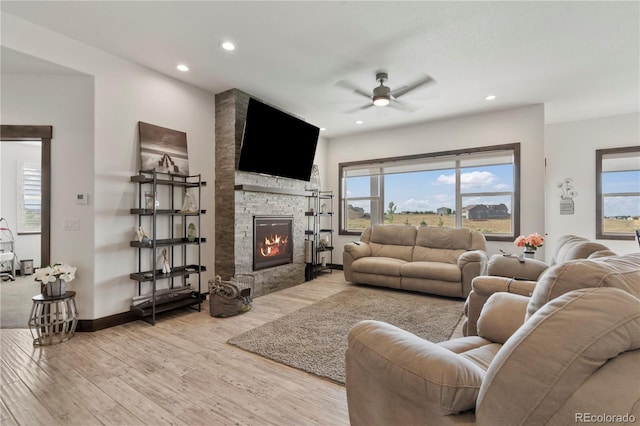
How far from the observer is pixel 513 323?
→ 164 centimetres

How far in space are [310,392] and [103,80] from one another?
3.65m

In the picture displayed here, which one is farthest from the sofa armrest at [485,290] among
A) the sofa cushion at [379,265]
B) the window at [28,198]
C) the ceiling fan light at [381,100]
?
the window at [28,198]

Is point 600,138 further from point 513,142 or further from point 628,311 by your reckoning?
point 628,311

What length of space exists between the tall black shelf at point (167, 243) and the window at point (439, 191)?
350 centimetres

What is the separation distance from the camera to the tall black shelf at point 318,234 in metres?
5.51

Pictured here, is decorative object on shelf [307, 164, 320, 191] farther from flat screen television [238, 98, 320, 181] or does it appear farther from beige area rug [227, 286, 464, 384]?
beige area rug [227, 286, 464, 384]

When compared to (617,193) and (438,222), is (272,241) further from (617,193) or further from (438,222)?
(617,193)

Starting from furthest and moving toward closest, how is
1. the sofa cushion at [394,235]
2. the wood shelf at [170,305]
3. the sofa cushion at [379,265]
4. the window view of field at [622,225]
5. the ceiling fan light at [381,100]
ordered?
1. the sofa cushion at [394,235]
2. the window view of field at [622,225]
3. the sofa cushion at [379,265]
4. the ceiling fan light at [381,100]
5. the wood shelf at [170,305]

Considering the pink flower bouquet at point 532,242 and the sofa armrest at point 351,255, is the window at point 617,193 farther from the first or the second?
the sofa armrest at point 351,255

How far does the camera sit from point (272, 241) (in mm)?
4785

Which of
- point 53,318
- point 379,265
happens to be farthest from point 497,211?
point 53,318

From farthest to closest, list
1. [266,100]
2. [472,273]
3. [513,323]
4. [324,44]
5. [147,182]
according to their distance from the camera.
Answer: [266,100] < [472,273] < [147,182] < [324,44] < [513,323]

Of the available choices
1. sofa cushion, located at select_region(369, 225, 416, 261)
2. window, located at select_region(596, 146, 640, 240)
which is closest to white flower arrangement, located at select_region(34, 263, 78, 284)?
sofa cushion, located at select_region(369, 225, 416, 261)

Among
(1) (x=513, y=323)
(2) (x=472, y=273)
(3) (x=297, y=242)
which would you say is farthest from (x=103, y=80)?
(2) (x=472, y=273)
